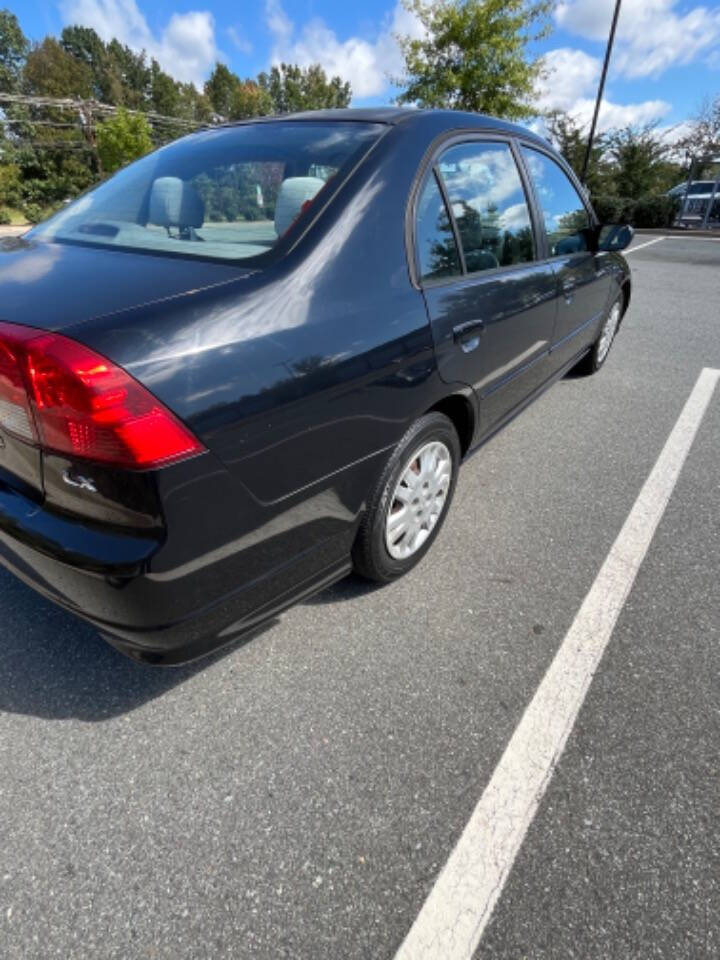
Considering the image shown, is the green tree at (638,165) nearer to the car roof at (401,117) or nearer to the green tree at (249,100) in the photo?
the car roof at (401,117)

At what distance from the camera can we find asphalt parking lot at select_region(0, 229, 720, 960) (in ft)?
4.11

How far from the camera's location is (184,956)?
3.93 ft

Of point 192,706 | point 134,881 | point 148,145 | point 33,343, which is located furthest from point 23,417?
point 148,145

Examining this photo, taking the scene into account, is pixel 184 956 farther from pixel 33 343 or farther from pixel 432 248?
pixel 432 248

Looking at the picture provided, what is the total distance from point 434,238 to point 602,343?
3.15m

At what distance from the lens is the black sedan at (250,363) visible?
123 centimetres

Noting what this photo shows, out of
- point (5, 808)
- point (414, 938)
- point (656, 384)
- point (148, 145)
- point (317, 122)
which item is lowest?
point (414, 938)

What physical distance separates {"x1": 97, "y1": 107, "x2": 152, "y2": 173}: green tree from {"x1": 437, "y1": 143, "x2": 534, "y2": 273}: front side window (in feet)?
87.6

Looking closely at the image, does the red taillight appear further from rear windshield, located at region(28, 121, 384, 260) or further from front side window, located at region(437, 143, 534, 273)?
front side window, located at region(437, 143, 534, 273)

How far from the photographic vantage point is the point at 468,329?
83.4 inches

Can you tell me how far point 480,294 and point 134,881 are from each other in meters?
2.20

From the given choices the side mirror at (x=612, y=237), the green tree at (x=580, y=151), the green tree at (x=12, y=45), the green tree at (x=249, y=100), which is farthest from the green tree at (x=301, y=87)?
the side mirror at (x=612, y=237)

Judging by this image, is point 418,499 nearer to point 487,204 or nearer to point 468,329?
point 468,329

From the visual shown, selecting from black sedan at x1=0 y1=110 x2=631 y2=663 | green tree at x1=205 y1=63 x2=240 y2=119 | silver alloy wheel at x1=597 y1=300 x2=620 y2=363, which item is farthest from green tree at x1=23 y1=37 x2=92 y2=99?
black sedan at x1=0 y1=110 x2=631 y2=663
